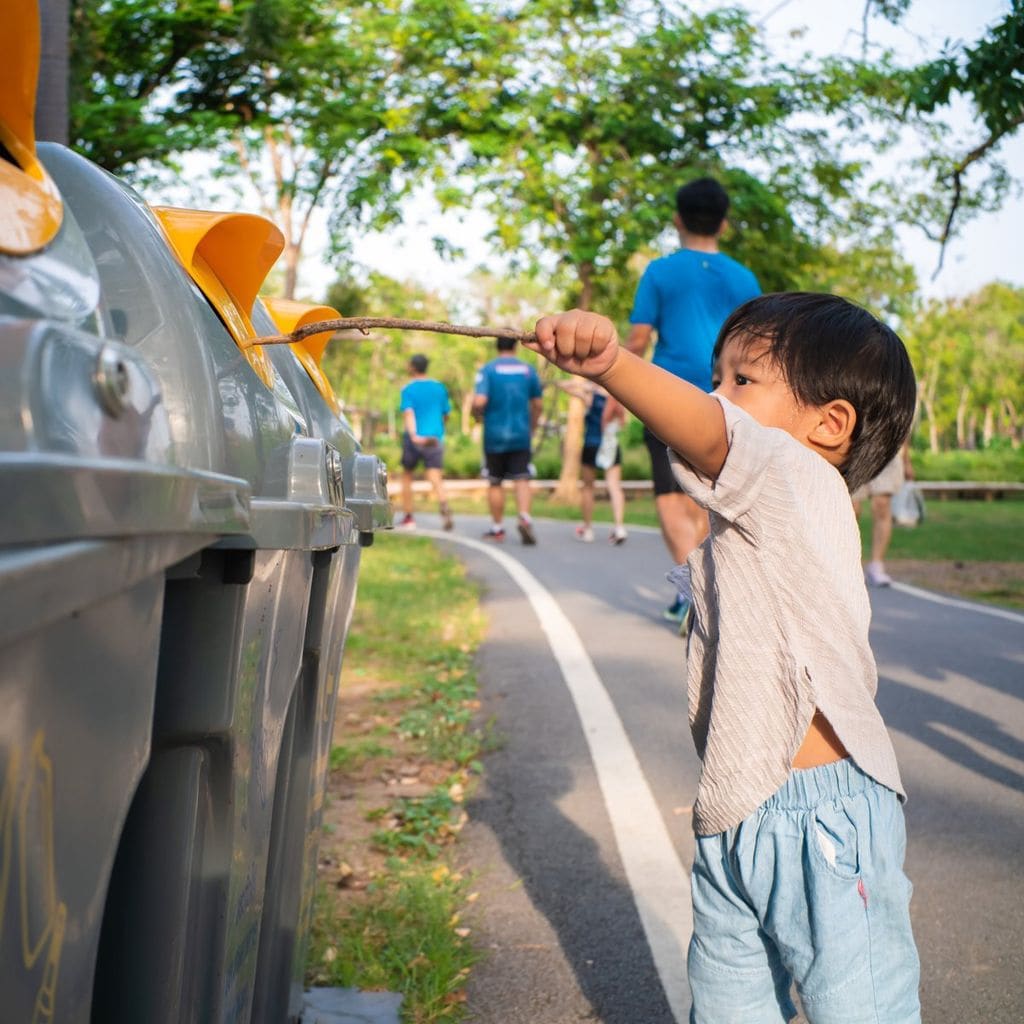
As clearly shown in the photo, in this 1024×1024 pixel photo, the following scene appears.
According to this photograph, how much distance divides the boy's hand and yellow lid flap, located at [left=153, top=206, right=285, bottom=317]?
19.9 inches

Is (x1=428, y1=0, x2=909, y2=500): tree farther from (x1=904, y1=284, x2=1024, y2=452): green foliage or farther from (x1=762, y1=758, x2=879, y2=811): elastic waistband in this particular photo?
(x1=904, y1=284, x2=1024, y2=452): green foliage

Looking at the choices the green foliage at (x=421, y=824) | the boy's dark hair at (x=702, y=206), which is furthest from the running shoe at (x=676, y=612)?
Result: the green foliage at (x=421, y=824)

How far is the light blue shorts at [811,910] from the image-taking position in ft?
6.58

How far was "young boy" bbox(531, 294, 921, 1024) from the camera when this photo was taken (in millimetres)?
2006

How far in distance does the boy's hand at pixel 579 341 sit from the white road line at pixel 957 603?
7376 millimetres

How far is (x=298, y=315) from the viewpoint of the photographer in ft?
9.38

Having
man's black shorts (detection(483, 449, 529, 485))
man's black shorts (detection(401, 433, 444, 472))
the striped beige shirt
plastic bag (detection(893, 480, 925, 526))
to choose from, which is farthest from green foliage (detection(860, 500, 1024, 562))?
the striped beige shirt

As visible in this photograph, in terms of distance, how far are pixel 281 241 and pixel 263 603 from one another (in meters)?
0.83

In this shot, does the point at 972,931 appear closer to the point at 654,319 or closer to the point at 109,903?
the point at 109,903

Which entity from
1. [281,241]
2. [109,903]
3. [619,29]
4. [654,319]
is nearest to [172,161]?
[654,319]

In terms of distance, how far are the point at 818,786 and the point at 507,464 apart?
12542mm

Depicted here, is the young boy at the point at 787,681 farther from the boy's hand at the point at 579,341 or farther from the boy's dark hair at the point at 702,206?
the boy's dark hair at the point at 702,206

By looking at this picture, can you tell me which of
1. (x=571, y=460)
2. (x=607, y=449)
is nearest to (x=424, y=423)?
(x=607, y=449)

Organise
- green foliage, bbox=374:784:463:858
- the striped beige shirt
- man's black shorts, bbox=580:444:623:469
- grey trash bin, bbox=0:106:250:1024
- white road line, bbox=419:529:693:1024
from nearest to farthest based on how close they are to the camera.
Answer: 1. grey trash bin, bbox=0:106:250:1024
2. the striped beige shirt
3. white road line, bbox=419:529:693:1024
4. green foliage, bbox=374:784:463:858
5. man's black shorts, bbox=580:444:623:469
